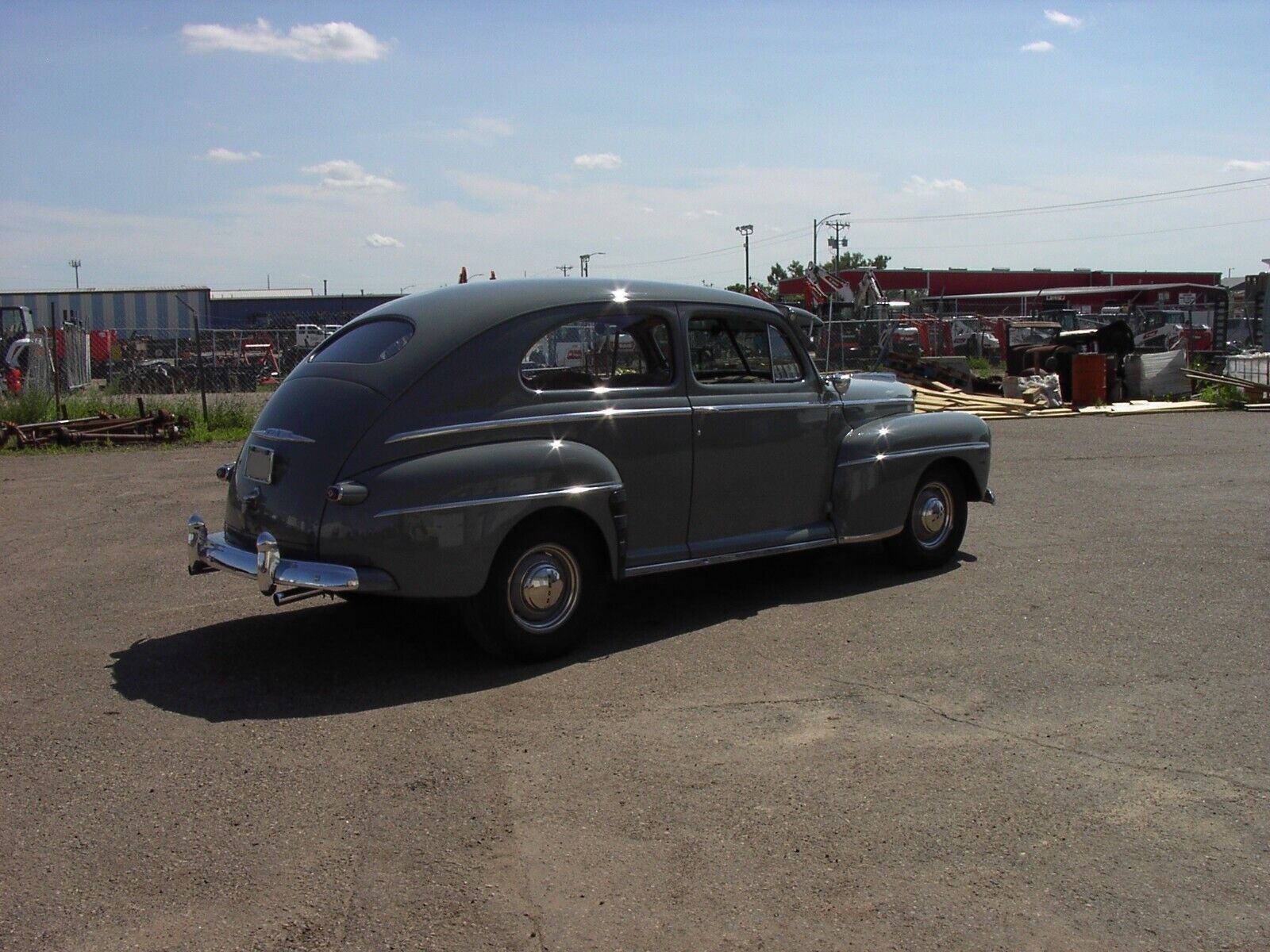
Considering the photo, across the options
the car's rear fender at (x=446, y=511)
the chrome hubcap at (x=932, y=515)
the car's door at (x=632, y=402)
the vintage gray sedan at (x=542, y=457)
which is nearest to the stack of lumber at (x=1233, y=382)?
the chrome hubcap at (x=932, y=515)

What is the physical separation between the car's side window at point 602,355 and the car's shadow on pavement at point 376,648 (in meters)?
1.23

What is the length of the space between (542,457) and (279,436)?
1229 millimetres

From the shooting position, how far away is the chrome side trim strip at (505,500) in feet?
16.8

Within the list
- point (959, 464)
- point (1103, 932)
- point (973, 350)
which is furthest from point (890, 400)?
point (973, 350)

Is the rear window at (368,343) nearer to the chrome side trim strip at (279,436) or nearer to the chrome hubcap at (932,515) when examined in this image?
the chrome side trim strip at (279,436)

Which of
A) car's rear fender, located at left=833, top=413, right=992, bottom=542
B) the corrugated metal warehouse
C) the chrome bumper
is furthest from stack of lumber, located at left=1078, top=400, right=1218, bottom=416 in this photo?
the corrugated metal warehouse

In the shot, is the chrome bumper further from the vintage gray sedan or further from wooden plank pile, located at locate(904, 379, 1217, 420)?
wooden plank pile, located at locate(904, 379, 1217, 420)

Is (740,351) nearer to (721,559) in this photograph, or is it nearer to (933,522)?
(721,559)

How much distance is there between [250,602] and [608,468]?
101 inches

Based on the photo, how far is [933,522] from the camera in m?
7.61

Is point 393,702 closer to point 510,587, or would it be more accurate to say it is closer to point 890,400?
point 510,587

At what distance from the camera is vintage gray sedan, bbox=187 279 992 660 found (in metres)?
5.16

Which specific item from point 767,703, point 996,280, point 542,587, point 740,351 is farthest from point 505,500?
point 996,280

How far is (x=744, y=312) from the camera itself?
6.80 metres
